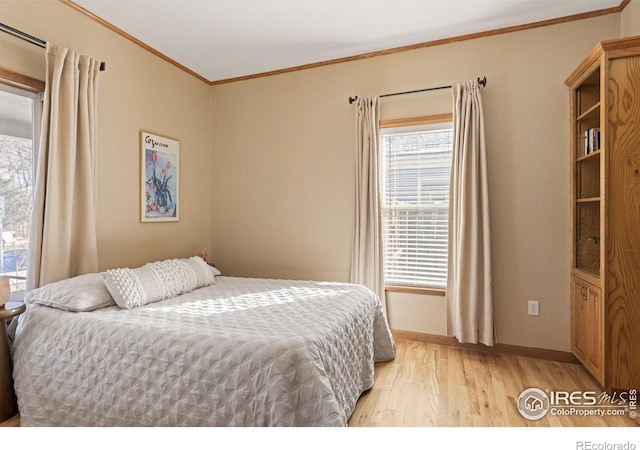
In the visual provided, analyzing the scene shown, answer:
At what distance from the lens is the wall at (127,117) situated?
2.43 m

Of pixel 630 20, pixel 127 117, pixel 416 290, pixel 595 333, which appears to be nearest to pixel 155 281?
pixel 127 117

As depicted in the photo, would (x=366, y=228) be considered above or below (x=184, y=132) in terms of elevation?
below

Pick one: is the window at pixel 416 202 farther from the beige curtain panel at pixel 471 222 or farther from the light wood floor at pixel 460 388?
the light wood floor at pixel 460 388

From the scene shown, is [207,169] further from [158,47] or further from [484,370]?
[484,370]

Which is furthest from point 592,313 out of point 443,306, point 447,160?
point 447,160

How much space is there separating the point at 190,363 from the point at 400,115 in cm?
266

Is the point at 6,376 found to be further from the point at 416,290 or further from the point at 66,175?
the point at 416,290

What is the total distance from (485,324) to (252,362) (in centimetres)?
210

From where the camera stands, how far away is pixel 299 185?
3713 millimetres

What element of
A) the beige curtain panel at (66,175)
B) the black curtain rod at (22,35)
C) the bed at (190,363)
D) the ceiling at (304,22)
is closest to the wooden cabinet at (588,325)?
the bed at (190,363)

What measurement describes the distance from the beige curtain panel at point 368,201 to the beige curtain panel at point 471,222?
0.67 metres

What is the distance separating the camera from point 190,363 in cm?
172
